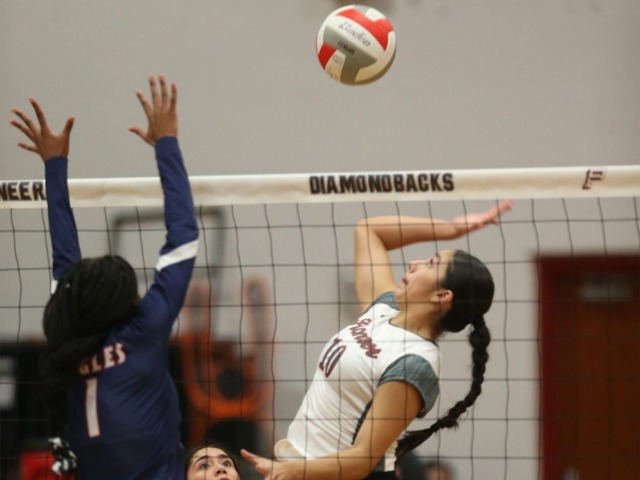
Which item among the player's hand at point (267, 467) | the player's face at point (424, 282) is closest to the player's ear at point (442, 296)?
the player's face at point (424, 282)

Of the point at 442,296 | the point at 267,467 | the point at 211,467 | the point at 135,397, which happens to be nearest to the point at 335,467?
the point at 267,467

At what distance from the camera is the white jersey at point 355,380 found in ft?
12.6

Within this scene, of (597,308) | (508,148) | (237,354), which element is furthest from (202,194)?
(597,308)

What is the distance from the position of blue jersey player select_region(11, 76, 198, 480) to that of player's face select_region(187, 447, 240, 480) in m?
0.85

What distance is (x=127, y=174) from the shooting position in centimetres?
656

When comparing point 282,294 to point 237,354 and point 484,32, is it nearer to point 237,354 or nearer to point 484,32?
point 237,354

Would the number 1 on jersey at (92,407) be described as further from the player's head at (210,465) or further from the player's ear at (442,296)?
the player's ear at (442,296)

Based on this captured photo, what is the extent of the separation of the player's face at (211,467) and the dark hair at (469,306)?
64cm

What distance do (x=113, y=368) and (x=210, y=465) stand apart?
43.7 inches

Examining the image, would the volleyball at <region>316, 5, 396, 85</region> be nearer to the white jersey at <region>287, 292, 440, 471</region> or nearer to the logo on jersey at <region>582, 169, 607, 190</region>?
the logo on jersey at <region>582, 169, 607, 190</region>

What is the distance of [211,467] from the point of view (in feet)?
13.4

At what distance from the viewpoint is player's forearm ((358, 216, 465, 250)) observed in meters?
4.31

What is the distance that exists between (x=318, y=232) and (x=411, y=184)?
92.8 inches

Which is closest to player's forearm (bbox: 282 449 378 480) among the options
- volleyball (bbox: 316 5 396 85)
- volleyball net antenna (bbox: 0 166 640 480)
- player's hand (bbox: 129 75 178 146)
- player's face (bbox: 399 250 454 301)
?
player's face (bbox: 399 250 454 301)
